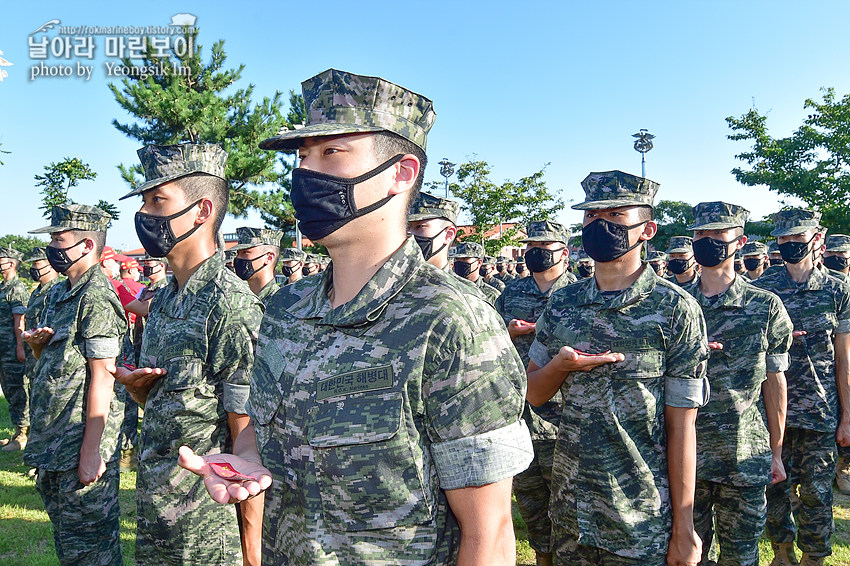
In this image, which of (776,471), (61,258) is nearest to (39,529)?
(61,258)

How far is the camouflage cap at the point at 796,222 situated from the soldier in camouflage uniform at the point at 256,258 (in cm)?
577

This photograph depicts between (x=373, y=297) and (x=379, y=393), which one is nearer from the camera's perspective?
(x=379, y=393)

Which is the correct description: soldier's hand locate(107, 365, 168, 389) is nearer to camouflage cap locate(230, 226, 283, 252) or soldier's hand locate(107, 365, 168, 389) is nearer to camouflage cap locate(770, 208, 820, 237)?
camouflage cap locate(230, 226, 283, 252)

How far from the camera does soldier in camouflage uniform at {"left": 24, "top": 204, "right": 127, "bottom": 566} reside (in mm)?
3783

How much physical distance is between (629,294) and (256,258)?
218 inches

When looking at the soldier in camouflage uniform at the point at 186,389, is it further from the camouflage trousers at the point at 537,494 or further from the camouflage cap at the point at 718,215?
the camouflage cap at the point at 718,215

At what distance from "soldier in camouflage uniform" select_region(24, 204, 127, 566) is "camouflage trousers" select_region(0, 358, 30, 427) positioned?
5.39 metres

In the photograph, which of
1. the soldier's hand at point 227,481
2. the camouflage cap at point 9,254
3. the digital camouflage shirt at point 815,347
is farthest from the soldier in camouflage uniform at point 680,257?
the camouflage cap at point 9,254

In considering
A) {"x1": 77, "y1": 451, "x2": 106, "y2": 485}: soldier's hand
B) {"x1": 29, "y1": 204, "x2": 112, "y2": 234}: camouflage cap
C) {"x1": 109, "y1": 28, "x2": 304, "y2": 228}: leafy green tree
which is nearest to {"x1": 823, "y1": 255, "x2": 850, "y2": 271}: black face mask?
{"x1": 29, "y1": 204, "x2": 112, "y2": 234}: camouflage cap

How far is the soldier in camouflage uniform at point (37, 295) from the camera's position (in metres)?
6.39

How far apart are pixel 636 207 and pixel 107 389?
11.8ft

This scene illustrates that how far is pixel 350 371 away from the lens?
160cm

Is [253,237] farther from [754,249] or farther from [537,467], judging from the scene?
[754,249]

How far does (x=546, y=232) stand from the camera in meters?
5.86
